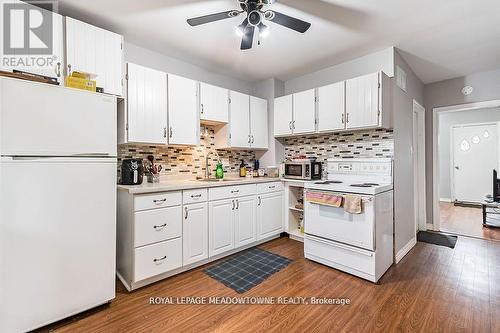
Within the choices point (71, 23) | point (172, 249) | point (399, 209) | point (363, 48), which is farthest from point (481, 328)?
point (71, 23)

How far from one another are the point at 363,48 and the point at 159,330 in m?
3.36

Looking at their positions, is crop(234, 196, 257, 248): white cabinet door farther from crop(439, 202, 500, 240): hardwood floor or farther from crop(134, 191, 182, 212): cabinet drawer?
crop(439, 202, 500, 240): hardwood floor

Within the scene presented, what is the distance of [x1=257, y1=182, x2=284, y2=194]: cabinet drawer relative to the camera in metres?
3.18

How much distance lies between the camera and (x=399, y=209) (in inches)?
111

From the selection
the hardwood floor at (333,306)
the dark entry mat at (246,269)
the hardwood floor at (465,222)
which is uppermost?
the hardwood floor at (465,222)

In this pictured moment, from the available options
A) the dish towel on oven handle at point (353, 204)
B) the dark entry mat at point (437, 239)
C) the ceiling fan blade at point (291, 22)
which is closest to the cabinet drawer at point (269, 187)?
the dish towel on oven handle at point (353, 204)

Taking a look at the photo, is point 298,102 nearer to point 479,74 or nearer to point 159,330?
point 479,74

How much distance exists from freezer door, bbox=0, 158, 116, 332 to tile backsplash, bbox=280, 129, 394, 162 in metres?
2.65

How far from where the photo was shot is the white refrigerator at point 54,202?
1.49 meters

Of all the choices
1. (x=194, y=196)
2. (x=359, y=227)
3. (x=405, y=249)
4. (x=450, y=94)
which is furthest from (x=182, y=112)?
(x=450, y=94)

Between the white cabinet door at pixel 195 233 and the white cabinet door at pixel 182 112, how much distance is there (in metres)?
0.82

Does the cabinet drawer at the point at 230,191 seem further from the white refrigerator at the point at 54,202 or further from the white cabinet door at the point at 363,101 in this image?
the white cabinet door at the point at 363,101

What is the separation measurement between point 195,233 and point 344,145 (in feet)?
7.34

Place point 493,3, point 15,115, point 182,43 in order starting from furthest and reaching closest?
point 182,43, point 493,3, point 15,115
